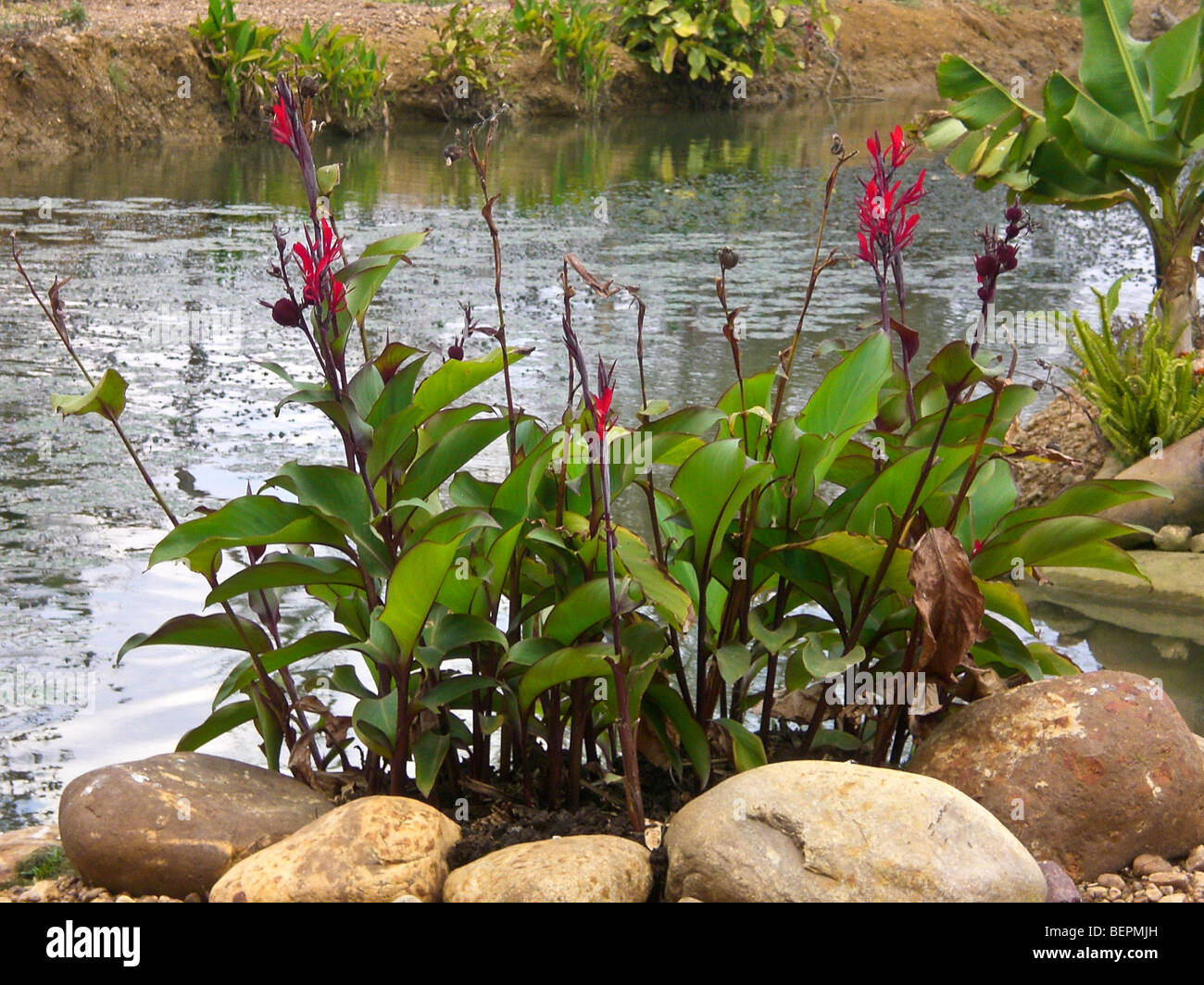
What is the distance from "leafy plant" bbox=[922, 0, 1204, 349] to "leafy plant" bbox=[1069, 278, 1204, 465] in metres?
0.33

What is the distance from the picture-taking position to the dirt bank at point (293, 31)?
568 inches

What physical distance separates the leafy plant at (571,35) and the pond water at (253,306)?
2.58m

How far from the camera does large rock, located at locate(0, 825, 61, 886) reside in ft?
9.38

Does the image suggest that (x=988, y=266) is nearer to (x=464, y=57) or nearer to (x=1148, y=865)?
(x=1148, y=865)

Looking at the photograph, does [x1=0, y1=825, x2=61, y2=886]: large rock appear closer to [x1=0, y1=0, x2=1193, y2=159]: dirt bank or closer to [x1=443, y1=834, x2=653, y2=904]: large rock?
[x1=443, y1=834, x2=653, y2=904]: large rock

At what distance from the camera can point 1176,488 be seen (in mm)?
5363

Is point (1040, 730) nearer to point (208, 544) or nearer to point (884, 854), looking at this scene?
point (884, 854)

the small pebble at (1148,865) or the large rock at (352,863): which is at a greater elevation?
the large rock at (352,863)

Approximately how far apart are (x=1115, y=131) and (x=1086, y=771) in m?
3.98

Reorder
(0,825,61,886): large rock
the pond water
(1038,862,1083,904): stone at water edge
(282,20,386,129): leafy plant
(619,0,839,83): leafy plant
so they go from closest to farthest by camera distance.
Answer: (1038,862,1083,904): stone at water edge → (0,825,61,886): large rock → the pond water → (282,20,386,129): leafy plant → (619,0,839,83): leafy plant

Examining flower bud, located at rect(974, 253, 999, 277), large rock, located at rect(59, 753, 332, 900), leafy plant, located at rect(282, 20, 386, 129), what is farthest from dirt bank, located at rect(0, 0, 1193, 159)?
flower bud, located at rect(974, 253, 999, 277)

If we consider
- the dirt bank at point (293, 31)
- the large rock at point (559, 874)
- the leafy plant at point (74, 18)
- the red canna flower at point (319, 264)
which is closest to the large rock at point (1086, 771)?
the large rock at point (559, 874)

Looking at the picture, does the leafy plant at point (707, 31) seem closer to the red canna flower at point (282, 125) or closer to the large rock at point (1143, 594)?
the large rock at point (1143, 594)

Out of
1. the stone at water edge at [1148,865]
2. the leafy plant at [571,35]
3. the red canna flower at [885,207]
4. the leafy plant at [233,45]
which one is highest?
the leafy plant at [571,35]
